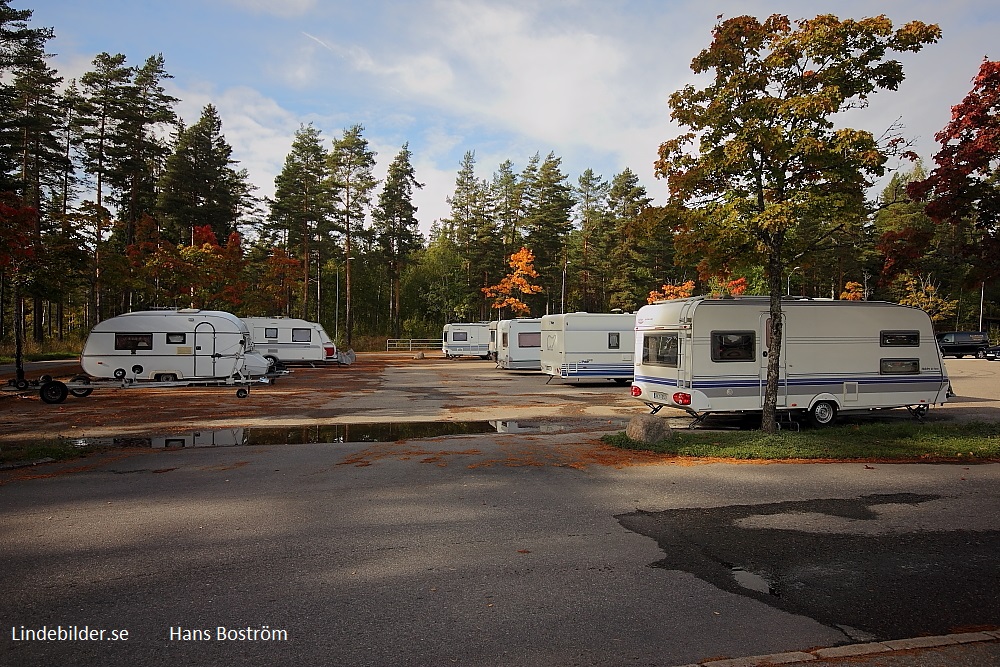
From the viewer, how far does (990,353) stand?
3994 cm

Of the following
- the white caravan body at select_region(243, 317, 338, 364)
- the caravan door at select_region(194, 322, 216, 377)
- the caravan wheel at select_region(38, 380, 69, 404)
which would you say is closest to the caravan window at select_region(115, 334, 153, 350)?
the caravan door at select_region(194, 322, 216, 377)

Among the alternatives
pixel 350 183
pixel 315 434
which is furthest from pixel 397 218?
pixel 315 434

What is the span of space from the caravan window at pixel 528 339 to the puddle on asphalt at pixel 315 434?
583 inches

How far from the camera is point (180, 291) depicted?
32.8 metres

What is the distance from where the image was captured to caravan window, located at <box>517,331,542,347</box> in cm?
2908

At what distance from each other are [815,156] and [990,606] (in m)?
7.65

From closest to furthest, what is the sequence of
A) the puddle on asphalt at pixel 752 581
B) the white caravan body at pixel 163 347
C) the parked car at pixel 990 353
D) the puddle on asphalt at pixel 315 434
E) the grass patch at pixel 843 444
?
the puddle on asphalt at pixel 752 581 < the grass patch at pixel 843 444 < the puddle on asphalt at pixel 315 434 < the white caravan body at pixel 163 347 < the parked car at pixel 990 353

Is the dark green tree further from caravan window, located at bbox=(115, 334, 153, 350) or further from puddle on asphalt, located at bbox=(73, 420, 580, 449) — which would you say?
caravan window, located at bbox=(115, 334, 153, 350)

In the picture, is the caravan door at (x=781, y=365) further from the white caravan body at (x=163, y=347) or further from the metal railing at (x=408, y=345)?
the metal railing at (x=408, y=345)

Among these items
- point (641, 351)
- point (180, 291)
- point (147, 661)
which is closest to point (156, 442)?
point (147, 661)

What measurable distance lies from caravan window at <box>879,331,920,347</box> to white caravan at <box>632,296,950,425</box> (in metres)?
0.02

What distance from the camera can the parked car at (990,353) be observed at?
3950cm

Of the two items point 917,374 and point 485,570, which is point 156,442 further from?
point 917,374

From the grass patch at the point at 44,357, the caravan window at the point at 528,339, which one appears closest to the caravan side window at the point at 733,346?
the caravan window at the point at 528,339
